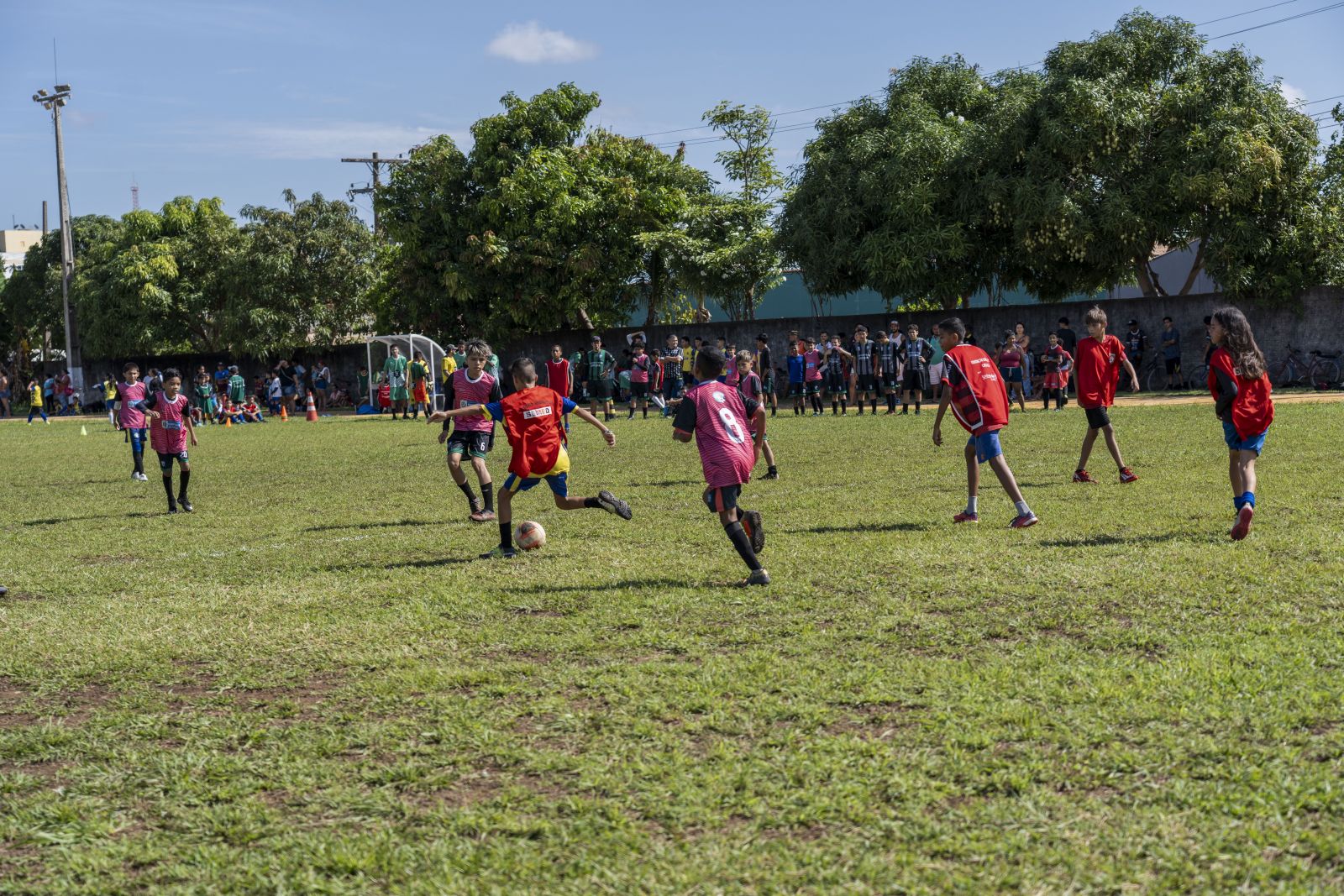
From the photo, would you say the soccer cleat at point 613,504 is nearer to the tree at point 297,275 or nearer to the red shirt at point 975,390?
the red shirt at point 975,390

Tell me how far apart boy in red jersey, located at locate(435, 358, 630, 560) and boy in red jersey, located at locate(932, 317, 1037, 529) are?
280 cm

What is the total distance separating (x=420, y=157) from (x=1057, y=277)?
66.4 feet

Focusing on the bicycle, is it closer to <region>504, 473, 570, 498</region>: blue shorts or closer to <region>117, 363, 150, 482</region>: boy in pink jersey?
<region>504, 473, 570, 498</region>: blue shorts

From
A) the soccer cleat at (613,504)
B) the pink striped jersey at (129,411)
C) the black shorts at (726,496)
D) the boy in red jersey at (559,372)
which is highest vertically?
the boy in red jersey at (559,372)

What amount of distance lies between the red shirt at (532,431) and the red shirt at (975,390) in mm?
3162

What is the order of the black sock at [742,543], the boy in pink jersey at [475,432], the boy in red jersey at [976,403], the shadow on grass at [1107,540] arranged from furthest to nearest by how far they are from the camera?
the boy in pink jersey at [475,432]
the boy in red jersey at [976,403]
the shadow on grass at [1107,540]
the black sock at [742,543]

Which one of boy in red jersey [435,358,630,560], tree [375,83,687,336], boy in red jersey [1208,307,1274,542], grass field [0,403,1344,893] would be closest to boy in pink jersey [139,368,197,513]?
grass field [0,403,1344,893]

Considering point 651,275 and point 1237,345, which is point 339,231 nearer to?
point 651,275

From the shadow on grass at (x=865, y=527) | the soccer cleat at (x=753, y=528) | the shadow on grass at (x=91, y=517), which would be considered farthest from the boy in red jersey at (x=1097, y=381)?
the shadow on grass at (x=91, y=517)

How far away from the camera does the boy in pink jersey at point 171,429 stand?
44.1ft

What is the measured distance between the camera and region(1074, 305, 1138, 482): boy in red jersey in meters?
12.2

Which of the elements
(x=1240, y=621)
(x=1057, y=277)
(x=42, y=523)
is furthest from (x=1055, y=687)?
(x=1057, y=277)

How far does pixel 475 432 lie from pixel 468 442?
118 millimetres

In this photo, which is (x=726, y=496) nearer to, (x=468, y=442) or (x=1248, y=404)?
(x=1248, y=404)
